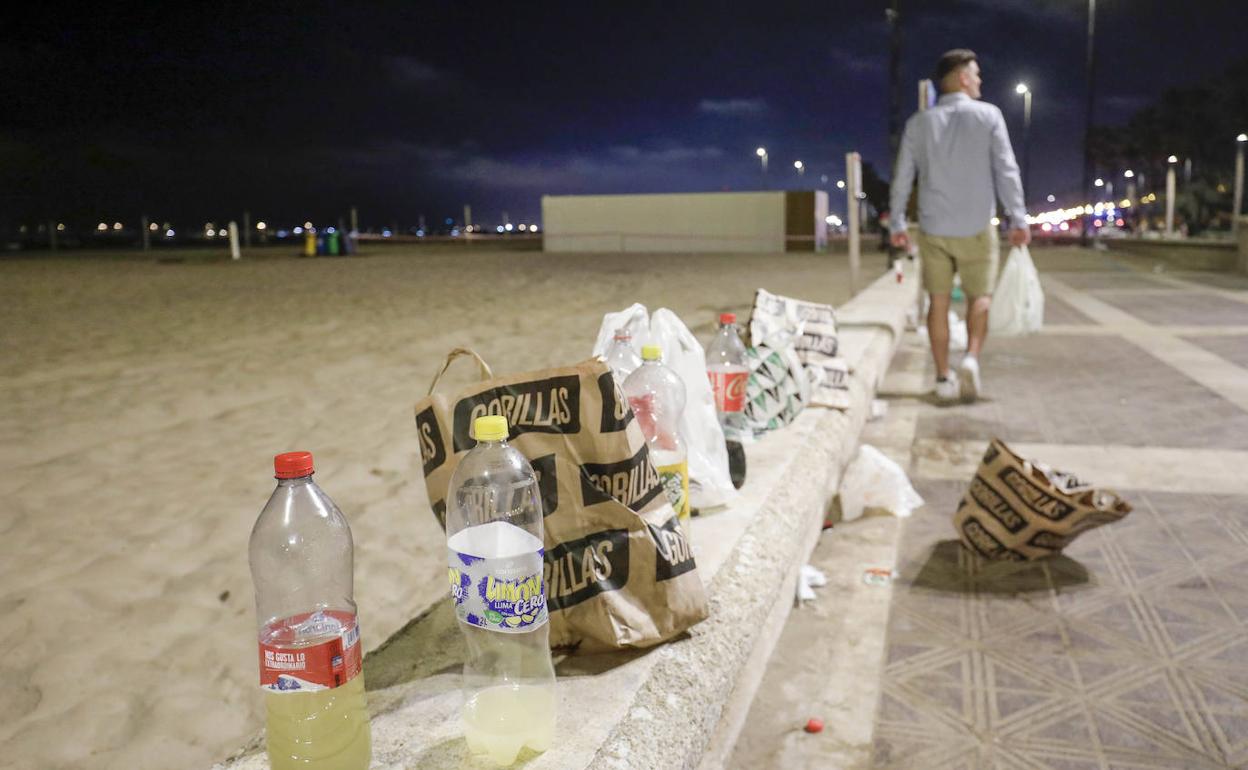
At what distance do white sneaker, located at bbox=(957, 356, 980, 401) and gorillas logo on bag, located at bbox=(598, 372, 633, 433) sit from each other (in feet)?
14.6

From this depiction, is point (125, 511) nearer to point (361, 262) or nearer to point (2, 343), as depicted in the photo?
point (2, 343)

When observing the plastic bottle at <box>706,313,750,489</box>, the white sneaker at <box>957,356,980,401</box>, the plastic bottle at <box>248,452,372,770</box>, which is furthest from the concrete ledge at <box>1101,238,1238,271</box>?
the plastic bottle at <box>248,452,372,770</box>

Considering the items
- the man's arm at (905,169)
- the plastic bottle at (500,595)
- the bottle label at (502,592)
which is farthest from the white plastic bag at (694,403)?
the man's arm at (905,169)

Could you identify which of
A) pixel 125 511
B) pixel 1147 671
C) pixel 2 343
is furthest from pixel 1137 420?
pixel 2 343

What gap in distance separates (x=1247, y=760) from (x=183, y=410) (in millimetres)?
5705

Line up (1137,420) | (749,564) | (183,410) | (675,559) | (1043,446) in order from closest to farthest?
(675,559) < (749,564) < (1043,446) < (1137,420) < (183,410)

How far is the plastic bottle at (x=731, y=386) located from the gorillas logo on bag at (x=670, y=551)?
0.93 meters

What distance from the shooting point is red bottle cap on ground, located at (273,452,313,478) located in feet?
4.90

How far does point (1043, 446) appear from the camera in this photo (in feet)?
15.4

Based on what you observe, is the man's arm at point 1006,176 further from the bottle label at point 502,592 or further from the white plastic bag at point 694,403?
the bottle label at point 502,592

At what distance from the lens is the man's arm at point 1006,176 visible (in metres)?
5.71

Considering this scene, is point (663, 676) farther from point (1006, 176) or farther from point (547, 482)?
point (1006, 176)

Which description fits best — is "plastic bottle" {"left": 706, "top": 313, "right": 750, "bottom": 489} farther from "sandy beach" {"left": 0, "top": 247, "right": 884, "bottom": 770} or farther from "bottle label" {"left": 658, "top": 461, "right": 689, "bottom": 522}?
"sandy beach" {"left": 0, "top": 247, "right": 884, "bottom": 770}

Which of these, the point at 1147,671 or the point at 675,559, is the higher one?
the point at 675,559
